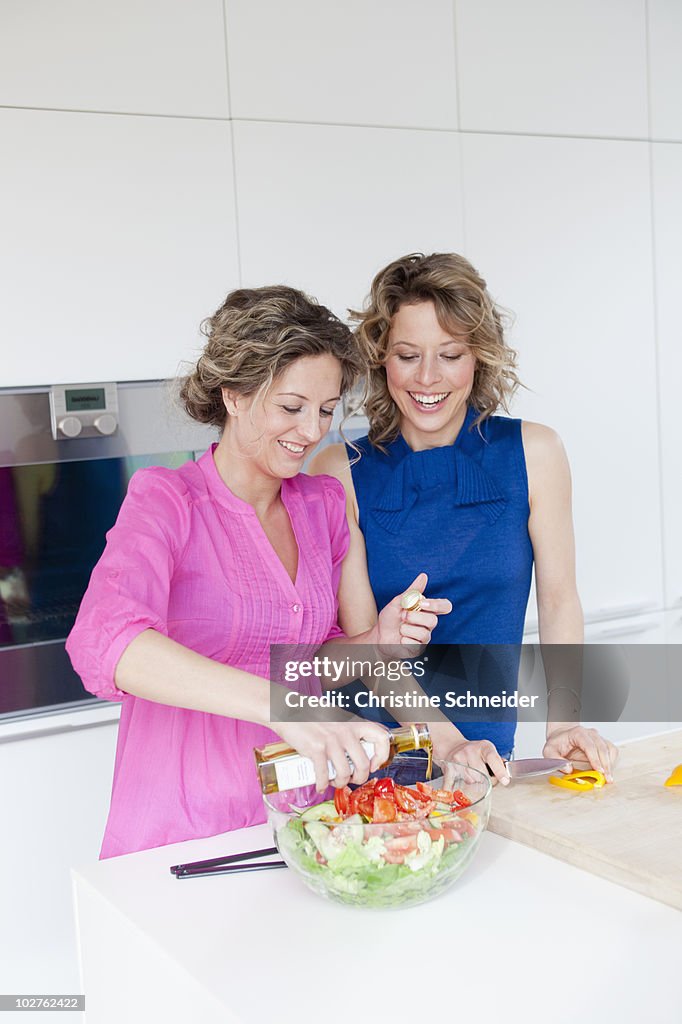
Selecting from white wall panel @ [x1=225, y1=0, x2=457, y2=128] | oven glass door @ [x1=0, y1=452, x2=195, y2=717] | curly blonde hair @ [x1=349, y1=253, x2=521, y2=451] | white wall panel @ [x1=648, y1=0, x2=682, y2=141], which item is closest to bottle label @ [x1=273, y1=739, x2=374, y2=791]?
curly blonde hair @ [x1=349, y1=253, x2=521, y2=451]

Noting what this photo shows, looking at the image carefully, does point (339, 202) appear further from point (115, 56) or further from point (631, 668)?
point (631, 668)

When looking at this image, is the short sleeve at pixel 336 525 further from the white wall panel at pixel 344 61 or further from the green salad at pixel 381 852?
the white wall panel at pixel 344 61

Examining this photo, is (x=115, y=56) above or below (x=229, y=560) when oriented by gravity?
above

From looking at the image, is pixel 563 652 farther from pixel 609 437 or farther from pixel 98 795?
pixel 609 437

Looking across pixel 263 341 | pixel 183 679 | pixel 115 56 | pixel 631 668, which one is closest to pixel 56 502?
pixel 115 56

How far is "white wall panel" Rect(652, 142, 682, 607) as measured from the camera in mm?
2926

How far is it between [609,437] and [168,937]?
6.86ft

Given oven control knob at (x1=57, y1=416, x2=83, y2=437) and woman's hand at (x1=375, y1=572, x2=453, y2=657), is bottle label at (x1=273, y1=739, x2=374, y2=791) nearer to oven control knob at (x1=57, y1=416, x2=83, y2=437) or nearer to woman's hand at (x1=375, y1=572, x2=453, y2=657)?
woman's hand at (x1=375, y1=572, x2=453, y2=657)

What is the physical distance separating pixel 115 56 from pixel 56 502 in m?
0.92

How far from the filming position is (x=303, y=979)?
98 centimetres

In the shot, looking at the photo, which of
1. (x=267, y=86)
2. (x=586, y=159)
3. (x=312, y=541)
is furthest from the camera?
(x=586, y=159)

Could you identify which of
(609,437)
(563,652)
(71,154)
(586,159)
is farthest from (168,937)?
(586,159)

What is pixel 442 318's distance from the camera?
5.54ft

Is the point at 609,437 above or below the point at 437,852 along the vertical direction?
above
